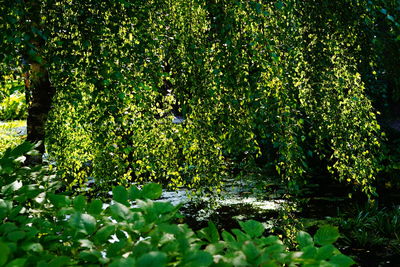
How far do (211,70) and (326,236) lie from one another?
2.16 m

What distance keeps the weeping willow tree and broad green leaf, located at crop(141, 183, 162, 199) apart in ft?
5.09

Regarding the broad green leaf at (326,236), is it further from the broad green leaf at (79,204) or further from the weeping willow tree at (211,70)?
the weeping willow tree at (211,70)

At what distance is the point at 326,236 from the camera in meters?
1.01

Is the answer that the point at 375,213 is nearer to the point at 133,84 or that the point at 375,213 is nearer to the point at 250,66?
the point at 250,66

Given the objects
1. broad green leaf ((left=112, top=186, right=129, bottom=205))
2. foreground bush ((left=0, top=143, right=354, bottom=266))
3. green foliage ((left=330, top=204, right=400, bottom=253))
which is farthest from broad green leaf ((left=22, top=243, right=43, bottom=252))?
green foliage ((left=330, top=204, right=400, bottom=253))

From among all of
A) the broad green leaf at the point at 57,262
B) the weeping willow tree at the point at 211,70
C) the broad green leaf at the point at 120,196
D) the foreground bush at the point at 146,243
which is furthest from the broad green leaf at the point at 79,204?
the weeping willow tree at the point at 211,70

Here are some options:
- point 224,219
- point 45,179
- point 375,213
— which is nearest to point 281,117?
point 45,179

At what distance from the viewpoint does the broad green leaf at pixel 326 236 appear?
3.28ft

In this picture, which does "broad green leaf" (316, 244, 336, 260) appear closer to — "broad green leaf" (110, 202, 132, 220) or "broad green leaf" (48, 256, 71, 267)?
"broad green leaf" (110, 202, 132, 220)

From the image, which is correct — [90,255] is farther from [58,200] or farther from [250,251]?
[250,251]

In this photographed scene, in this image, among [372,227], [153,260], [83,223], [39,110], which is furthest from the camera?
[372,227]

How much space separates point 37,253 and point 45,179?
680mm

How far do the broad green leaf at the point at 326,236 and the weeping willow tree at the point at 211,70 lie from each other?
1.81m

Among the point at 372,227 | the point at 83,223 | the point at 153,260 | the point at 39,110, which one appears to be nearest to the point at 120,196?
the point at 83,223
